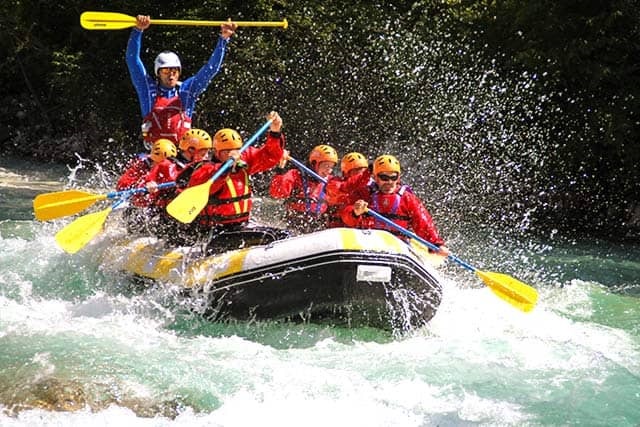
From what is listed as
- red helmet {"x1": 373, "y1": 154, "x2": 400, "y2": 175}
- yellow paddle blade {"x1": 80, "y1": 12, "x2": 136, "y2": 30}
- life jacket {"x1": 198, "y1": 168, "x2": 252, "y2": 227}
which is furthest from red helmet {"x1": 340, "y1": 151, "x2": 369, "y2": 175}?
yellow paddle blade {"x1": 80, "y1": 12, "x2": 136, "y2": 30}

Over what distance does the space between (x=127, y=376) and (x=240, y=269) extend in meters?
1.30

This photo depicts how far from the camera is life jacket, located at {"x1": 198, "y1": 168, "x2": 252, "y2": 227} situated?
6543 millimetres

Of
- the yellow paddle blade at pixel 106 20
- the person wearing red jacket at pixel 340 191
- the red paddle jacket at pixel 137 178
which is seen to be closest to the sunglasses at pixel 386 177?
the person wearing red jacket at pixel 340 191

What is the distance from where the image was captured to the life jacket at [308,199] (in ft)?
24.8

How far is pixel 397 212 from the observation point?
22.2 feet

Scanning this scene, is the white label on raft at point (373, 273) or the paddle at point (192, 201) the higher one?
the paddle at point (192, 201)

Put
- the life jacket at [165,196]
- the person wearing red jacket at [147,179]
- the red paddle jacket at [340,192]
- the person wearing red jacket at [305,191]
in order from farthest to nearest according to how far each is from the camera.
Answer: the person wearing red jacket at [305,191] → the person wearing red jacket at [147,179] → the life jacket at [165,196] → the red paddle jacket at [340,192]

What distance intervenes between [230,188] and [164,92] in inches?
78.5

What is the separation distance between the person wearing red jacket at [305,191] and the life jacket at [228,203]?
979mm

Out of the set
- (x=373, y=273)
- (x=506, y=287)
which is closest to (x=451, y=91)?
(x=506, y=287)

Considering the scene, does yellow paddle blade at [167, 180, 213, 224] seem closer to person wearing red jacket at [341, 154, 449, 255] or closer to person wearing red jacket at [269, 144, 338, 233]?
person wearing red jacket at [341, 154, 449, 255]

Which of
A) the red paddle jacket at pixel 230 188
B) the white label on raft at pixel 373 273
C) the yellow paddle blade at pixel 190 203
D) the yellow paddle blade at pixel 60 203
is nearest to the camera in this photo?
the white label on raft at pixel 373 273

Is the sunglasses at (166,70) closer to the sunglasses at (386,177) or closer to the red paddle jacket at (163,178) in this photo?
the red paddle jacket at (163,178)

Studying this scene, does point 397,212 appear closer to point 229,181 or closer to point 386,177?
point 386,177
